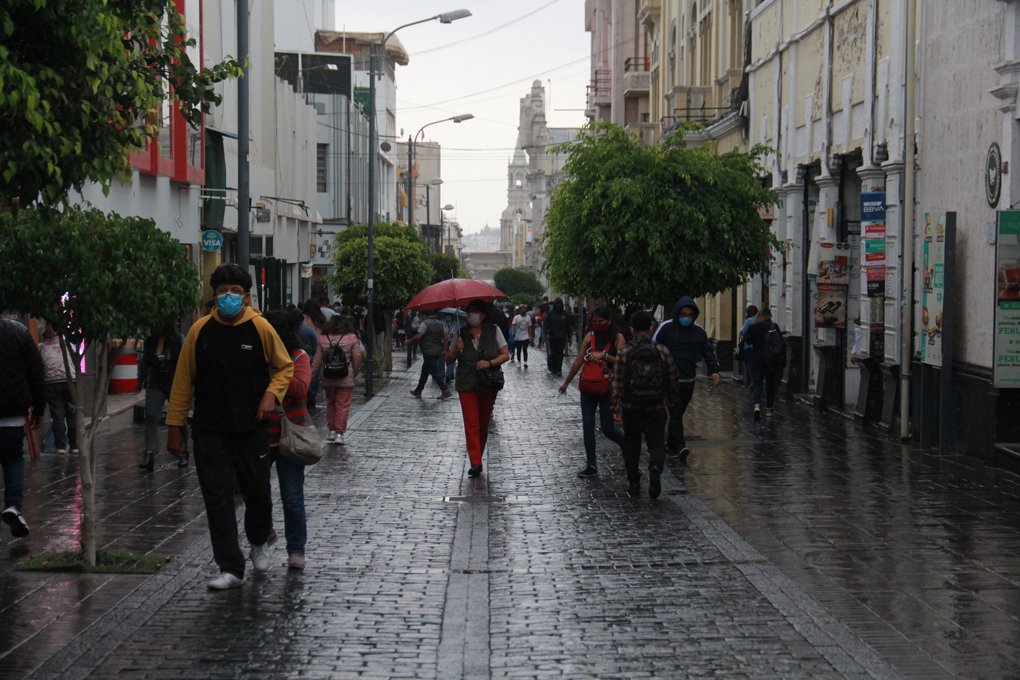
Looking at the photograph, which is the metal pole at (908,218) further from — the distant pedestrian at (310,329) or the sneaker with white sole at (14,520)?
the sneaker with white sole at (14,520)

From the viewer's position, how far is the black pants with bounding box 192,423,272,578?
8.68 m

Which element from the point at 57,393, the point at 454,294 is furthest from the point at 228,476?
the point at 454,294

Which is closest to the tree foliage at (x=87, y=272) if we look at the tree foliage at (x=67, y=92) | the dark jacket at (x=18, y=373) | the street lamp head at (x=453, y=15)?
the tree foliage at (x=67, y=92)

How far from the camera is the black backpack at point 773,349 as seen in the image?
20.6 metres

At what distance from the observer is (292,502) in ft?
31.0

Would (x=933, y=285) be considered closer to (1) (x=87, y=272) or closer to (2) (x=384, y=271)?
(1) (x=87, y=272)

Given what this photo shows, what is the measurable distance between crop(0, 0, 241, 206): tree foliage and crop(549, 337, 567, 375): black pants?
86.4 ft

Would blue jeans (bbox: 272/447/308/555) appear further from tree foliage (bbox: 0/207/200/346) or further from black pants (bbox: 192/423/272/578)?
tree foliage (bbox: 0/207/200/346)

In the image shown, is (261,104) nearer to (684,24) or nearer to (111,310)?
(684,24)

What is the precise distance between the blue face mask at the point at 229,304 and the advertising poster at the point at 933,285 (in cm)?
977

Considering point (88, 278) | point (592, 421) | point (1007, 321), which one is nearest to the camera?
point (88, 278)

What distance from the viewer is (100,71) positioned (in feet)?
26.3

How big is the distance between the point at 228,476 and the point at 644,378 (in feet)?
16.5

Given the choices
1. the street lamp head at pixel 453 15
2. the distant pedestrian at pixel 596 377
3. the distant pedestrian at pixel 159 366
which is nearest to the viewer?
the distant pedestrian at pixel 596 377
